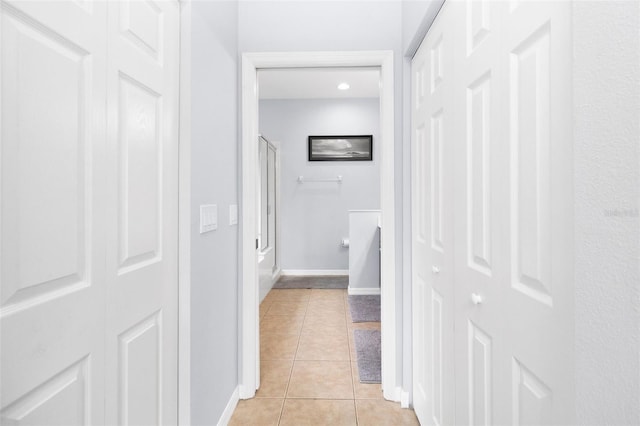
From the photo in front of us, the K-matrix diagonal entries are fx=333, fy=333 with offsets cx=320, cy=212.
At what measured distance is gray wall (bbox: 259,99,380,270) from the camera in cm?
505

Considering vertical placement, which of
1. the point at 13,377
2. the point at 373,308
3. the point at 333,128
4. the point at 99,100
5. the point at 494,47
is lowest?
the point at 373,308

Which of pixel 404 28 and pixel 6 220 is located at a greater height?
pixel 404 28

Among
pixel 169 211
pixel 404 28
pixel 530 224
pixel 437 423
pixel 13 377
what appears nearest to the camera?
pixel 13 377

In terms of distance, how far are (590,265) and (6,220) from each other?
1.07 metres

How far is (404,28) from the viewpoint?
186 centimetres

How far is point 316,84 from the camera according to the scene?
4.52 m

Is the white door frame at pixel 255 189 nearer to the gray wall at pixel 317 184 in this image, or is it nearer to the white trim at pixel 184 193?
the white trim at pixel 184 193

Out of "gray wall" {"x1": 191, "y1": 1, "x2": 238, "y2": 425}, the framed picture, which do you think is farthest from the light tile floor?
the framed picture

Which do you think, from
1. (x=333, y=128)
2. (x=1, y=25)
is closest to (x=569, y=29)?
(x=1, y=25)

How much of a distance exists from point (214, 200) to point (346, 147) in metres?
3.69

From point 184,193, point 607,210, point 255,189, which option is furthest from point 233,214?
point 607,210

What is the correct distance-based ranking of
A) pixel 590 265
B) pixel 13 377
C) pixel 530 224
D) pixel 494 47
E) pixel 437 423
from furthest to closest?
pixel 437 423 < pixel 494 47 < pixel 530 224 < pixel 13 377 < pixel 590 265

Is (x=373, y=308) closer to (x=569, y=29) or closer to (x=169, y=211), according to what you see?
(x=169, y=211)

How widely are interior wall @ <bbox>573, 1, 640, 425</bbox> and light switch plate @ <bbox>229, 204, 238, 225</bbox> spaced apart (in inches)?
60.9
